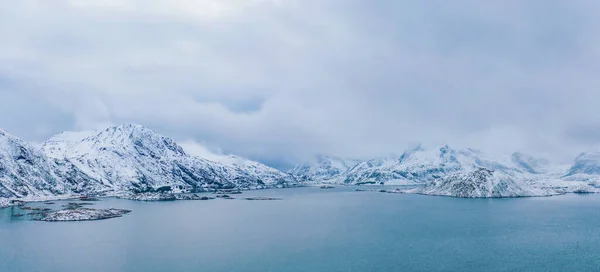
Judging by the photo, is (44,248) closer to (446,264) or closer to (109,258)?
(109,258)

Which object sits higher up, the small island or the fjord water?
the small island

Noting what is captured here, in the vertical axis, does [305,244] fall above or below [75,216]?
below

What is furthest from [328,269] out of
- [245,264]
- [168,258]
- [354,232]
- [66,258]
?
[66,258]

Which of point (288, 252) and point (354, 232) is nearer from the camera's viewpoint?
point (288, 252)

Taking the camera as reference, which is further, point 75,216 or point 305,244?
point 75,216

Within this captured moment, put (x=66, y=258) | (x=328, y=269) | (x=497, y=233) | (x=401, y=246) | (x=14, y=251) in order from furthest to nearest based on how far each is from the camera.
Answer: (x=497, y=233)
(x=401, y=246)
(x=14, y=251)
(x=66, y=258)
(x=328, y=269)

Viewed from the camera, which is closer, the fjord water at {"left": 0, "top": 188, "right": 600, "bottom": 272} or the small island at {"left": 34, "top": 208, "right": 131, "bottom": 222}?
the fjord water at {"left": 0, "top": 188, "right": 600, "bottom": 272}

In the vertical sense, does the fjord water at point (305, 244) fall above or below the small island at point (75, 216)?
below

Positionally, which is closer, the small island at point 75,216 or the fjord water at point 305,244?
the fjord water at point 305,244
